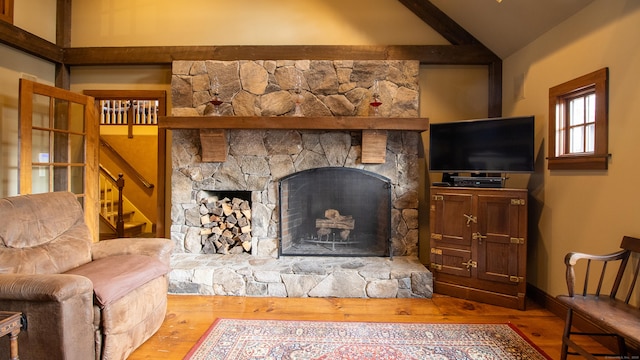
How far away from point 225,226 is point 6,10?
2.95 metres

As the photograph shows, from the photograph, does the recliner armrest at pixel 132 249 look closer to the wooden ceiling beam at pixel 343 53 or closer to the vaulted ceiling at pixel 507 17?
the wooden ceiling beam at pixel 343 53

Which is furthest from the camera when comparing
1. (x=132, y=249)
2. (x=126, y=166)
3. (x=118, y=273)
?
(x=126, y=166)

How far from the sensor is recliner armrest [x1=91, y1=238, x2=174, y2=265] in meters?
2.36

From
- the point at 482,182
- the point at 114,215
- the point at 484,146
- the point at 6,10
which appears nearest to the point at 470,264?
the point at 482,182

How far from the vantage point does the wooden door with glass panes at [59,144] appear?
9.25ft

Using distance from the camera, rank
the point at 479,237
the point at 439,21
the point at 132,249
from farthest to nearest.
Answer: the point at 439,21
the point at 479,237
the point at 132,249

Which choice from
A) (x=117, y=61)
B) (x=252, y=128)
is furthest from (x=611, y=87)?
(x=117, y=61)

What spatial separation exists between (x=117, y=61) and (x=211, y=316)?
119 inches

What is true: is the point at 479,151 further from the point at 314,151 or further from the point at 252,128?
the point at 252,128

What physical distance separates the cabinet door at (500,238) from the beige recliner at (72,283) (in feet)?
8.63

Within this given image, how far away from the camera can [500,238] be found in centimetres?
269

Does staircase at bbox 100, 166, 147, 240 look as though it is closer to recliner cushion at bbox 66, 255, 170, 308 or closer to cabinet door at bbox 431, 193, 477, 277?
recliner cushion at bbox 66, 255, 170, 308

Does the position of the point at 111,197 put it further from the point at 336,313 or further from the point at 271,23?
the point at 336,313

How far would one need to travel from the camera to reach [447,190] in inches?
115
